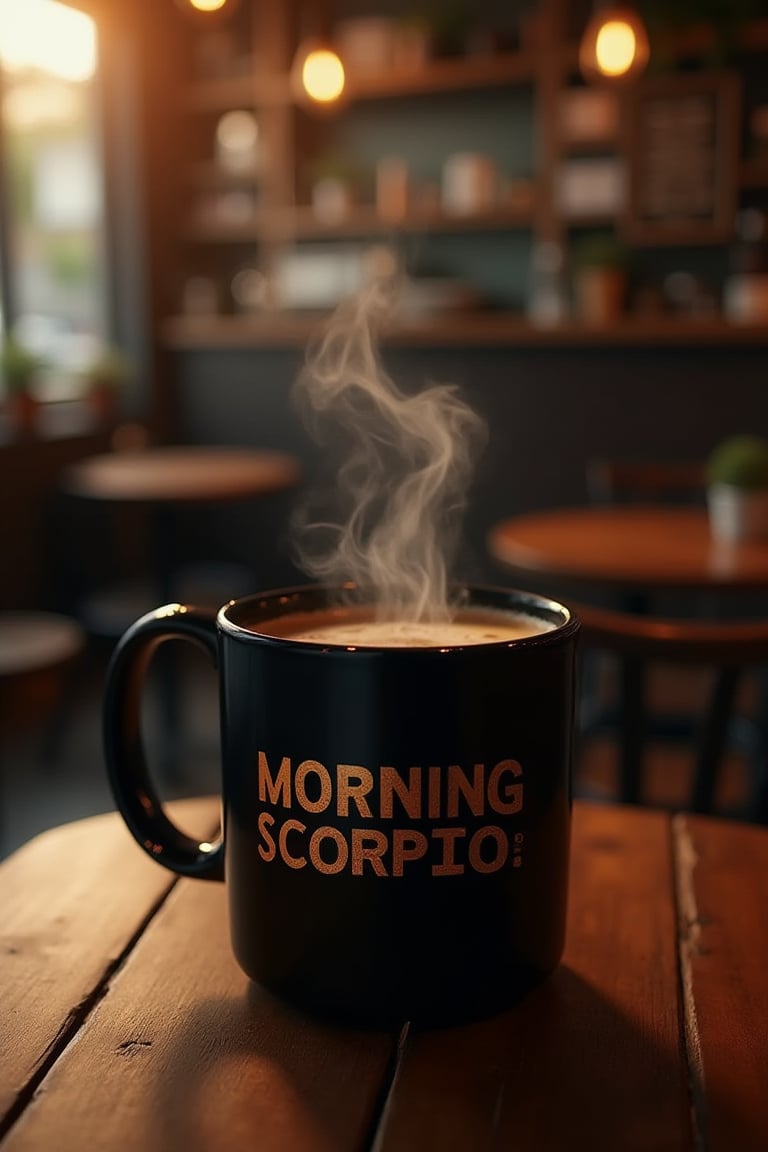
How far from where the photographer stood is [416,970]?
460 millimetres

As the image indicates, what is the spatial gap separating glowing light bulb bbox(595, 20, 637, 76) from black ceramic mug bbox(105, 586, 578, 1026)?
8.51 feet

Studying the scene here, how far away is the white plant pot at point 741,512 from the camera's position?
86.5 inches

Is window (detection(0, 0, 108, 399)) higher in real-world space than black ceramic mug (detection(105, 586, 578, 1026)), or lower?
higher

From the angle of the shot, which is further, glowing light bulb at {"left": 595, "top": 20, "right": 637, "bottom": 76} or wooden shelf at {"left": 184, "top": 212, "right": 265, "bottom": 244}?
wooden shelf at {"left": 184, "top": 212, "right": 265, "bottom": 244}

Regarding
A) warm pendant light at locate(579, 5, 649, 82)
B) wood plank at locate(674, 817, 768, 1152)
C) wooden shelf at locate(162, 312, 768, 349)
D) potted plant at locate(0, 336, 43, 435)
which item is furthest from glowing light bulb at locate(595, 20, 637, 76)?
wood plank at locate(674, 817, 768, 1152)

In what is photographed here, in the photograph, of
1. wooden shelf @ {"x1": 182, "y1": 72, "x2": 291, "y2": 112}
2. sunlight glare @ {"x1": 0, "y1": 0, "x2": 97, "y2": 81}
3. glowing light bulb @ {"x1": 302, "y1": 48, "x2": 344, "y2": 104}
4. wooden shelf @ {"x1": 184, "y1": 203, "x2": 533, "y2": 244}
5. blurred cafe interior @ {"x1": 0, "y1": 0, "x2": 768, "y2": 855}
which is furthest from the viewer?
wooden shelf @ {"x1": 182, "y1": 72, "x2": 291, "y2": 112}

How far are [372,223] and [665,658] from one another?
3811mm

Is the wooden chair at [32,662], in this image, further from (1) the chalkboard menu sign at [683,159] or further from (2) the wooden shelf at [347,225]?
(1) the chalkboard menu sign at [683,159]

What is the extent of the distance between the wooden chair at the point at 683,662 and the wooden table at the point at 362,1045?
1.43ft

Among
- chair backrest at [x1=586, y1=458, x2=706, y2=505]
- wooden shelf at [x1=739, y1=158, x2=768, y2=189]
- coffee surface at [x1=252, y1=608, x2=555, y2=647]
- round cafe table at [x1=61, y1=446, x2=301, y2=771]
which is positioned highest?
wooden shelf at [x1=739, y1=158, x2=768, y2=189]

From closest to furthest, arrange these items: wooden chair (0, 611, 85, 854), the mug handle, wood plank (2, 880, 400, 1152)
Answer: wood plank (2, 880, 400, 1152), the mug handle, wooden chair (0, 611, 85, 854)

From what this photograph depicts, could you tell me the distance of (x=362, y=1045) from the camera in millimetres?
462

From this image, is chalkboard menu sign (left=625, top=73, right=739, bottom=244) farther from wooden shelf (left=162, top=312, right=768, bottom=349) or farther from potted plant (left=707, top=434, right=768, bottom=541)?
potted plant (left=707, top=434, right=768, bottom=541)

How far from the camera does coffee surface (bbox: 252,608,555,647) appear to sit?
514mm
